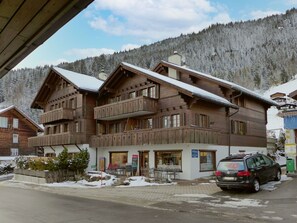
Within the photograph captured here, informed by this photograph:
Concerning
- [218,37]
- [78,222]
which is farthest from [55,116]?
[218,37]

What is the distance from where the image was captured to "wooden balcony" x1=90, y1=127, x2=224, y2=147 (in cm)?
2253

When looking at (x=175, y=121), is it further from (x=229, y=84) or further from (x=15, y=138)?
(x=15, y=138)

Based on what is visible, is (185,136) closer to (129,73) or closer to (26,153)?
(129,73)

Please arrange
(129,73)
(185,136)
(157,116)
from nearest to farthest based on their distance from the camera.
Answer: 1. (185,136)
2. (157,116)
3. (129,73)

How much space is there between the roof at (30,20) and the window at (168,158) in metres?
21.8

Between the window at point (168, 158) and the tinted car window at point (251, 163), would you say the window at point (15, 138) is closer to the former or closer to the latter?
the window at point (168, 158)

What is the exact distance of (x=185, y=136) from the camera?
73.4ft

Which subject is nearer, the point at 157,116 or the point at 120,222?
the point at 120,222

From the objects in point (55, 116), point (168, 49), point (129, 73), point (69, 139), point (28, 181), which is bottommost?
point (28, 181)

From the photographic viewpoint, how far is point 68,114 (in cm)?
3269

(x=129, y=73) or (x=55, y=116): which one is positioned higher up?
(x=129, y=73)

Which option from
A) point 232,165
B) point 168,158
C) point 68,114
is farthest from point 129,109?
point 232,165

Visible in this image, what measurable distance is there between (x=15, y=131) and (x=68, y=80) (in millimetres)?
18388

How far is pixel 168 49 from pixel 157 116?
9741cm
